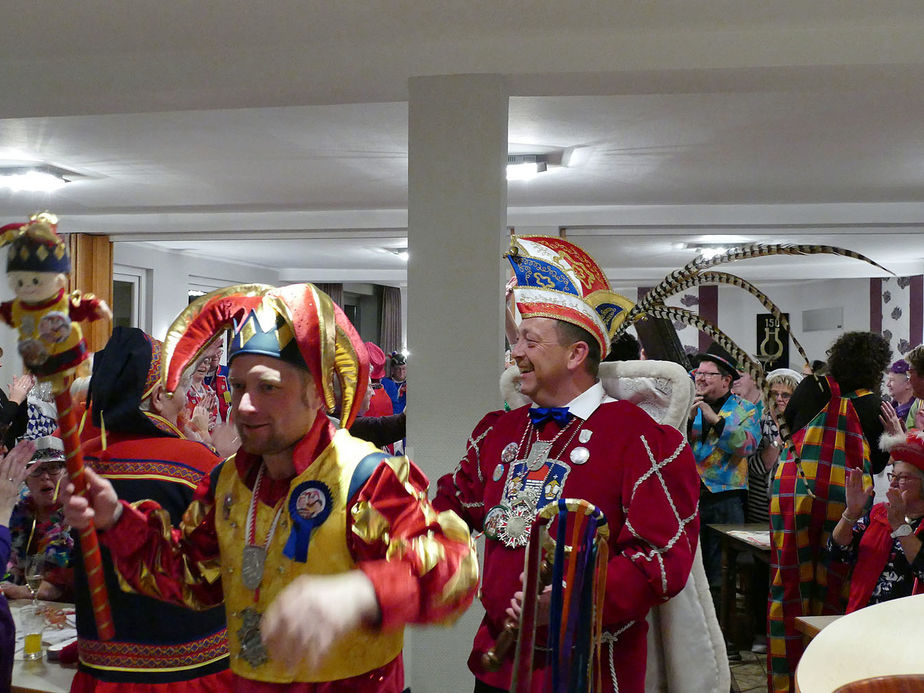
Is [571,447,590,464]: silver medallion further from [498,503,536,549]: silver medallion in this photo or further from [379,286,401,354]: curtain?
[379,286,401,354]: curtain

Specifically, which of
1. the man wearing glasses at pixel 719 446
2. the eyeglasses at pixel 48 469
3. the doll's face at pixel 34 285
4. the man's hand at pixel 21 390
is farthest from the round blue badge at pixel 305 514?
the man's hand at pixel 21 390

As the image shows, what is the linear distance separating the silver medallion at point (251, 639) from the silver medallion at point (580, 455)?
33.1 inches

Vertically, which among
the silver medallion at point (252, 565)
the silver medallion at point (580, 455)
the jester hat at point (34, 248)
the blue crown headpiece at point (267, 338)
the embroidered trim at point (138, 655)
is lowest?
the embroidered trim at point (138, 655)

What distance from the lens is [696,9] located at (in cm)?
301

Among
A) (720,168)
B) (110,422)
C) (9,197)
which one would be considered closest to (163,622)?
(110,422)

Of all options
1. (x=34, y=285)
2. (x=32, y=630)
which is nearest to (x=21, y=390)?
(x=32, y=630)

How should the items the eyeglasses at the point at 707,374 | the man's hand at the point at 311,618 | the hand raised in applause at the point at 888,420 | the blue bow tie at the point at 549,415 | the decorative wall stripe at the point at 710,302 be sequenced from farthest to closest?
the decorative wall stripe at the point at 710,302 < the eyeglasses at the point at 707,374 < the hand raised in applause at the point at 888,420 < the blue bow tie at the point at 549,415 < the man's hand at the point at 311,618

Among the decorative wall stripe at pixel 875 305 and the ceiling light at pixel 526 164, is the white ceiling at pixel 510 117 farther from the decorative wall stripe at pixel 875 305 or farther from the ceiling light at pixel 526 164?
the decorative wall stripe at pixel 875 305

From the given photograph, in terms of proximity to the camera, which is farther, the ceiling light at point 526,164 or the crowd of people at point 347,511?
the ceiling light at point 526,164

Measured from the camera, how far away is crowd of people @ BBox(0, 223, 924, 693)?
1.35m

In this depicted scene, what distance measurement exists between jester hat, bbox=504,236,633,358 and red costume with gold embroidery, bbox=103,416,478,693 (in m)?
0.82

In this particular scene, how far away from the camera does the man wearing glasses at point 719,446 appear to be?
15.3ft

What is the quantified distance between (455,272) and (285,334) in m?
1.82

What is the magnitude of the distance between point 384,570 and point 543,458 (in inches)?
37.1
